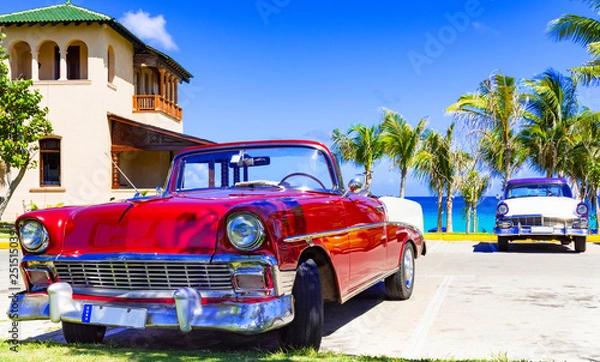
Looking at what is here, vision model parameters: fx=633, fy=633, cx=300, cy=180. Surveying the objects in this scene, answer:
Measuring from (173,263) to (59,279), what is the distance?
101cm

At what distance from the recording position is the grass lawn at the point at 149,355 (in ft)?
13.6

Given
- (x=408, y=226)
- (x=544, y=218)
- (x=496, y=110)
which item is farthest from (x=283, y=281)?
(x=496, y=110)

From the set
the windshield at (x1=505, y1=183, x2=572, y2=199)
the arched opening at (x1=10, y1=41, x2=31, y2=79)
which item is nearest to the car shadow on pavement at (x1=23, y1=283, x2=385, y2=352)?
the windshield at (x1=505, y1=183, x2=572, y2=199)

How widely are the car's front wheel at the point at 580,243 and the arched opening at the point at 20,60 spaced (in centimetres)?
2027

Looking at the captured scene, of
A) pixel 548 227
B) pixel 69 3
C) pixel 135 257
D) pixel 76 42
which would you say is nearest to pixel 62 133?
pixel 76 42

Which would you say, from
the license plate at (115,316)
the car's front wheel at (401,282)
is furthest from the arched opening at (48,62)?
the license plate at (115,316)

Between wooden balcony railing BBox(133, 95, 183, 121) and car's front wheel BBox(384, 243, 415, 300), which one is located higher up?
wooden balcony railing BBox(133, 95, 183, 121)

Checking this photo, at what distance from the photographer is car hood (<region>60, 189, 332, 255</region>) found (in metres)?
4.08

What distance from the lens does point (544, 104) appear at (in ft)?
84.6

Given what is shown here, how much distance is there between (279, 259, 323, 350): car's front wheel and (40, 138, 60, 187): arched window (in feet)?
69.8

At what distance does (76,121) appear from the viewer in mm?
23250

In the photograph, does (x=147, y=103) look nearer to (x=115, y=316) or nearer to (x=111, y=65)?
(x=111, y=65)

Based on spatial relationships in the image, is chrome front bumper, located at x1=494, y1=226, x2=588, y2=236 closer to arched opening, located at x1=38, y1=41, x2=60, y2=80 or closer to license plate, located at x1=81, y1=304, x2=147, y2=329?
license plate, located at x1=81, y1=304, x2=147, y2=329

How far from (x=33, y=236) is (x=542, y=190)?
11.8 meters
